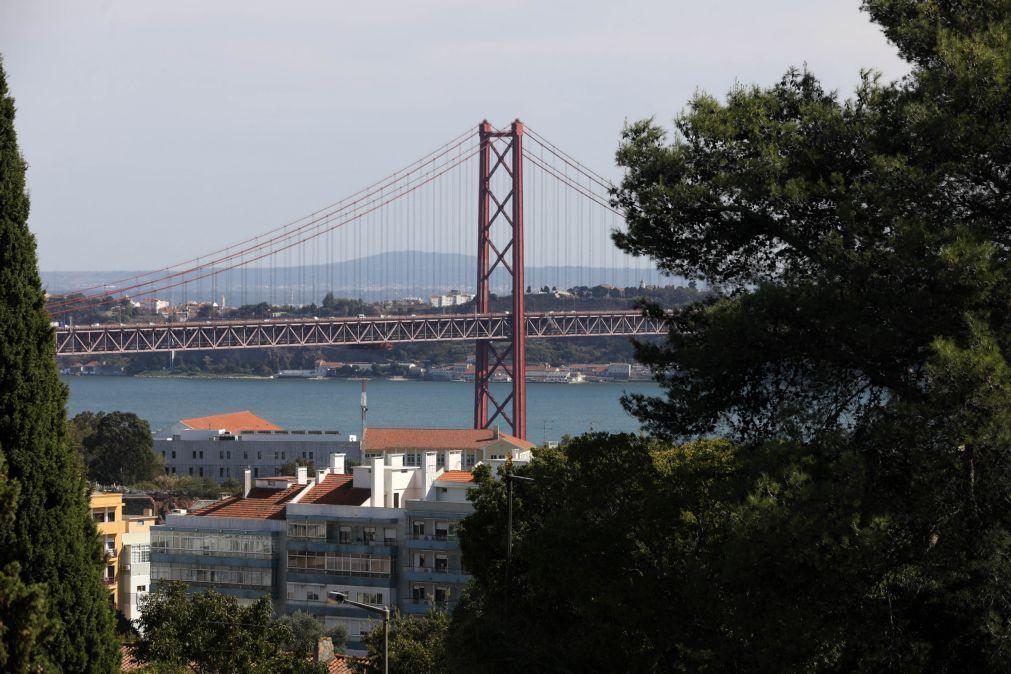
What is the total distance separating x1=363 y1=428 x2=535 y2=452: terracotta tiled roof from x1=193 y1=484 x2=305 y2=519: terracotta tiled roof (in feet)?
35.9

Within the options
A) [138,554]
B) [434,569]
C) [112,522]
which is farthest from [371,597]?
[112,522]

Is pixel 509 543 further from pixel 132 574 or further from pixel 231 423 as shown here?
pixel 231 423

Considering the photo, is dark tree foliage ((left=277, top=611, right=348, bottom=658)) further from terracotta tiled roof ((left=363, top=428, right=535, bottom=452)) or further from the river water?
the river water

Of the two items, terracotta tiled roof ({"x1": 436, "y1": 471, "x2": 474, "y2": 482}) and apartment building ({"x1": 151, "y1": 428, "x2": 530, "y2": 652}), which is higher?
terracotta tiled roof ({"x1": 436, "y1": 471, "x2": 474, "y2": 482})

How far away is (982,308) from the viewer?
11.2 m

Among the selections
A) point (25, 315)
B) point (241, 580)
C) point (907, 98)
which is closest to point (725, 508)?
point (907, 98)

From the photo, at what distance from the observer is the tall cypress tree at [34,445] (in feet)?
40.1

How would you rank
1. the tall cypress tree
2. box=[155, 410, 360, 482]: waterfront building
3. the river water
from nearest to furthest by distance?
the tall cypress tree, box=[155, 410, 360, 482]: waterfront building, the river water

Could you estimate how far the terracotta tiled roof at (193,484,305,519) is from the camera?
40.8 metres

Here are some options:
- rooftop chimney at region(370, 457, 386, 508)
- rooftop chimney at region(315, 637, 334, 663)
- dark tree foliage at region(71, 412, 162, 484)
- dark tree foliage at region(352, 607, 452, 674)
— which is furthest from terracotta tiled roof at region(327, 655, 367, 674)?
dark tree foliage at region(71, 412, 162, 484)

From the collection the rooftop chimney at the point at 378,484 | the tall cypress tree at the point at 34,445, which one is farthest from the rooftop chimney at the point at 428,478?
the tall cypress tree at the point at 34,445

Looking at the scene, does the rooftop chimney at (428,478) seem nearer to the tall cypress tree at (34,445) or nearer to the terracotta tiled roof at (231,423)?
the tall cypress tree at (34,445)

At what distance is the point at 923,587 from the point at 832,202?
9.19 ft

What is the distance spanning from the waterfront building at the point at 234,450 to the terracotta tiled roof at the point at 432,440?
1037 inches
